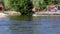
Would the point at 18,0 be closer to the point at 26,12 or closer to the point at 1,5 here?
the point at 26,12

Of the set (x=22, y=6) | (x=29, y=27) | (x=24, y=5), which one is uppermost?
(x=29, y=27)

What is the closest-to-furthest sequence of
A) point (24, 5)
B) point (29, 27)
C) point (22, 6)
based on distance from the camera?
point (29, 27) < point (24, 5) < point (22, 6)

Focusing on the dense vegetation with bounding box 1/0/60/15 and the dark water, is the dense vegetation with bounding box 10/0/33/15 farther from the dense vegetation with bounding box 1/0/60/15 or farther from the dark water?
the dark water

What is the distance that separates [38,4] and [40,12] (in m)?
5.65

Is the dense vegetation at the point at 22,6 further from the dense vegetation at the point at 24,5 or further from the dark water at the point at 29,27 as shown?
the dark water at the point at 29,27

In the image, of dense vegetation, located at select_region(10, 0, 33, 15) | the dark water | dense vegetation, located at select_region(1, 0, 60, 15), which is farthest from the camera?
dense vegetation, located at select_region(10, 0, 33, 15)

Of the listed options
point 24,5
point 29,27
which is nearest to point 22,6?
point 24,5

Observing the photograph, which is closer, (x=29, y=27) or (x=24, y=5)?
(x=29, y=27)

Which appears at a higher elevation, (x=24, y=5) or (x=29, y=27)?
(x=29, y=27)

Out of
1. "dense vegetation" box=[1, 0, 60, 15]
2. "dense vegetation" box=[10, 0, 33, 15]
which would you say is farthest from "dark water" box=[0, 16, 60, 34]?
"dense vegetation" box=[10, 0, 33, 15]

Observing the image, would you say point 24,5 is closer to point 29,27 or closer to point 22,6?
point 22,6

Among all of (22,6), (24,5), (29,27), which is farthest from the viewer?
(22,6)

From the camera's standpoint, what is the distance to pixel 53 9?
65000 millimetres

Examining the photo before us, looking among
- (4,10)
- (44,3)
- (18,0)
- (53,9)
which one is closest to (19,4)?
(18,0)
